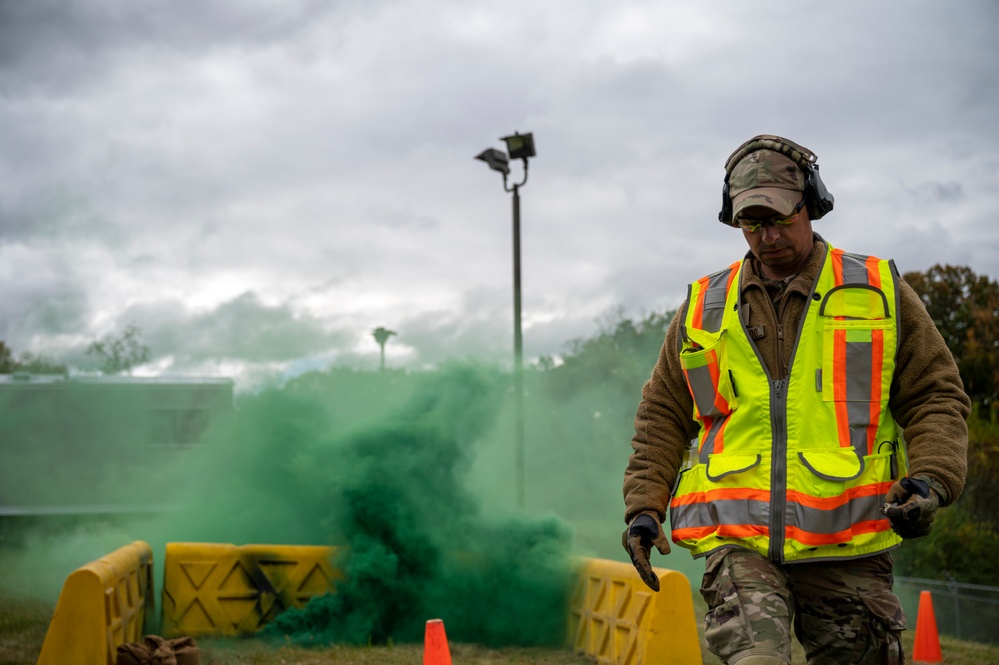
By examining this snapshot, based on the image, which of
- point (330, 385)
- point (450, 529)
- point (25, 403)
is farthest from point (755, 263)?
point (25, 403)

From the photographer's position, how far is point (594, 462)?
1836 centimetres

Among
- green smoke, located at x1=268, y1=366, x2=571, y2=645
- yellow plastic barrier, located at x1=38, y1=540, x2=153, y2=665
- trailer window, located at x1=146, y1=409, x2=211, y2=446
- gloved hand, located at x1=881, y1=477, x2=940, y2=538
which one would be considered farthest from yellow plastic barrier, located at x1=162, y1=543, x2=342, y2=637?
trailer window, located at x1=146, y1=409, x2=211, y2=446

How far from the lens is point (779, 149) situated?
3.29 metres

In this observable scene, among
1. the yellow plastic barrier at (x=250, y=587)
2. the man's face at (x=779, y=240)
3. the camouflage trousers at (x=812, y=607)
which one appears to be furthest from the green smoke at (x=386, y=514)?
the man's face at (x=779, y=240)

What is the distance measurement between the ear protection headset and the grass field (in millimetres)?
5619

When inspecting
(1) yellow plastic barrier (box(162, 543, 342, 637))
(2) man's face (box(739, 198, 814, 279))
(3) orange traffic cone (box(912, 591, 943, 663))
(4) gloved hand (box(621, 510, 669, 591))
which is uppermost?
(2) man's face (box(739, 198, 814, 279))

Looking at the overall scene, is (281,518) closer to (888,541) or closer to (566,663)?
(566,663)

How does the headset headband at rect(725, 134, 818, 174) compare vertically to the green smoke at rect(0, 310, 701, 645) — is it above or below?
above

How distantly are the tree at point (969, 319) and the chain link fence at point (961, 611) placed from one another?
50.1 ft

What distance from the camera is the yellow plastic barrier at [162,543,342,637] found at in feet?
30.8

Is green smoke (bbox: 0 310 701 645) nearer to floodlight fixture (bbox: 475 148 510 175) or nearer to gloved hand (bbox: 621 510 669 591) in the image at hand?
floodlight fixture (bbox: 475 148 510 175)

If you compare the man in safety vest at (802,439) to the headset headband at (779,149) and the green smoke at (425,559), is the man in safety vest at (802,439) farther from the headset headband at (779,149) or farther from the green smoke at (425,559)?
the green smoke at (425,559)

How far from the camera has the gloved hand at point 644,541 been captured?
314 centimetres

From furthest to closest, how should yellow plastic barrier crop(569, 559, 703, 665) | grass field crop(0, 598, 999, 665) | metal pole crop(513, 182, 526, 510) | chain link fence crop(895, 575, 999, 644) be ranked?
metal pole crop(513, 182, 526, 510), chain link fence crop(895, 575, 999, 644), grass field crop(0, 598, 999, 665), yellow plastic barrier crop(569, 559, 703, 665)
